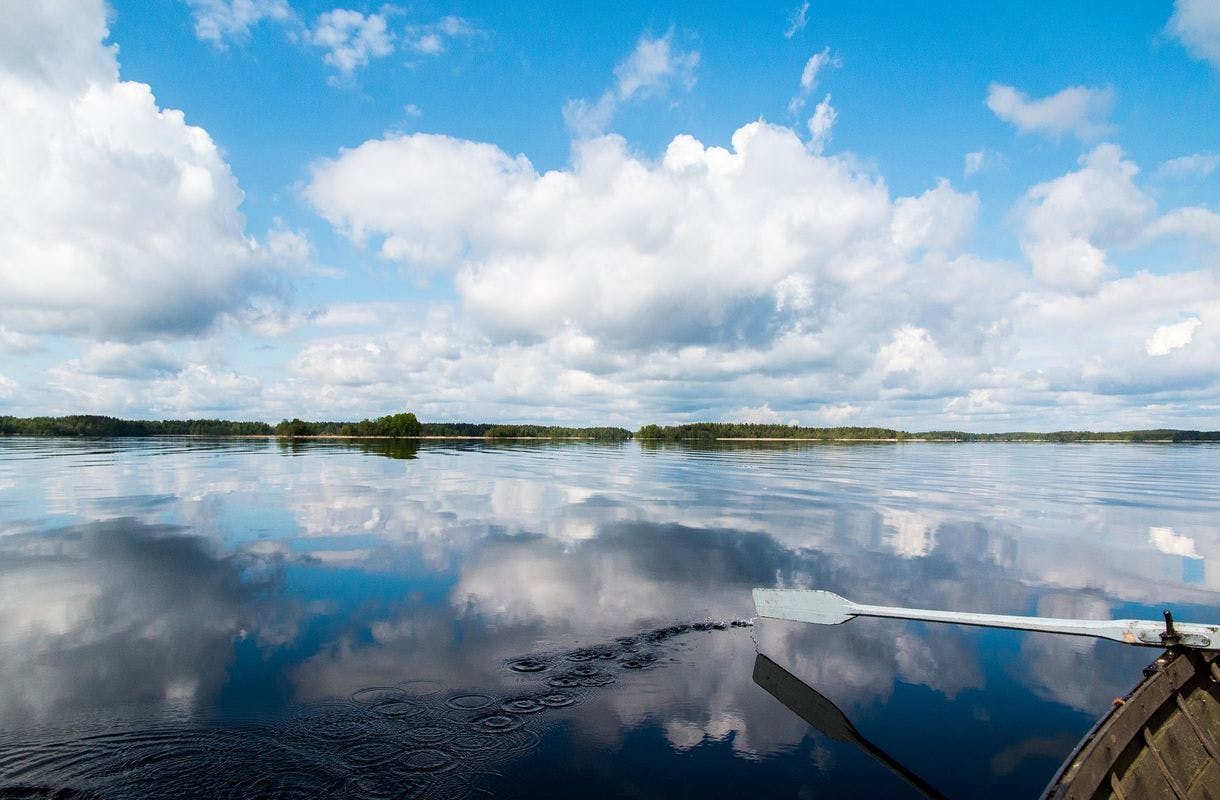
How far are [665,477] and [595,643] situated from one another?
3610 cm

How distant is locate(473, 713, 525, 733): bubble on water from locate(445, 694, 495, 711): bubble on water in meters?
0.32

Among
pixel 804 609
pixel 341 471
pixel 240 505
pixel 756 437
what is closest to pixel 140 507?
pixel 240 505

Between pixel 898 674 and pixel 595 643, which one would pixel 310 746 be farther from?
pixel 898 674

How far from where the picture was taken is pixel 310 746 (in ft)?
23.8

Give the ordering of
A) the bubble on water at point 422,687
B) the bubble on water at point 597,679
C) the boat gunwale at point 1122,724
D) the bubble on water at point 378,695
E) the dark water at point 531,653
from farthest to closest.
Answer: the bubble on water at point 597,679 → the bubble on water at point 422,687 → the bubble on water at point 378,695 → the dark water at point 531,653 → the boat gunwale at point 1122,724

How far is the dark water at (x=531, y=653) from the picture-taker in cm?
707

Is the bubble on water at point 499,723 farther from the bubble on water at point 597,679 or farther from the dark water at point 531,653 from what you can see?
the bubble on water at point 597,679

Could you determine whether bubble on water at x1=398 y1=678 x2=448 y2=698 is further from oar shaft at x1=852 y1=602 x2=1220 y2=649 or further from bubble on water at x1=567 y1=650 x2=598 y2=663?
oar shaft at x1=852 y1=602 x2=1220 y2=649

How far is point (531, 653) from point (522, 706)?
1967 mm

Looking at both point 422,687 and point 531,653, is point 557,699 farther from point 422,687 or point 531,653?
point 422,687

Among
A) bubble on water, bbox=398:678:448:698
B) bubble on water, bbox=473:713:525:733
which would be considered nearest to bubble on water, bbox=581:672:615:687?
bubble on water, bbox=473:713:525:733

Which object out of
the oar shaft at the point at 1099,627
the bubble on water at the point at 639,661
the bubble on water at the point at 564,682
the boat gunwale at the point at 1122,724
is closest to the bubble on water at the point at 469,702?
the bubble on water at the point at 564,682

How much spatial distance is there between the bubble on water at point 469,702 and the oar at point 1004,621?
4.50 metres

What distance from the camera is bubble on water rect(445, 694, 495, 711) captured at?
8281 millimetres
